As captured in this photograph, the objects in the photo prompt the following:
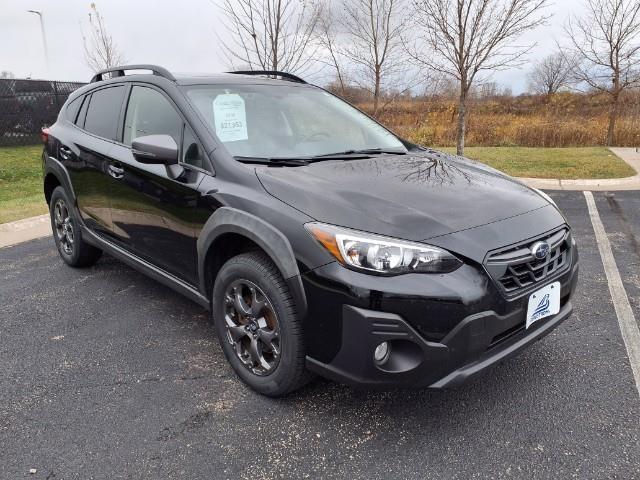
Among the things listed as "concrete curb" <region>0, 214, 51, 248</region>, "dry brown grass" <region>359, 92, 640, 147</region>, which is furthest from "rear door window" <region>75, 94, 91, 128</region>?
"dry brown grass" <region>359, 92, 640, 147</region>

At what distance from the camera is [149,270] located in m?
3.37

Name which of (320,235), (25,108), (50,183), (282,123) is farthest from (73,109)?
(25,108)

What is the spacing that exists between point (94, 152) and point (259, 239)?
83.1 inches

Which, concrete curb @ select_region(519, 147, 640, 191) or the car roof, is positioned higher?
the car roof

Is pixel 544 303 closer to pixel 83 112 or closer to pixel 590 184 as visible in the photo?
pixel 83 112

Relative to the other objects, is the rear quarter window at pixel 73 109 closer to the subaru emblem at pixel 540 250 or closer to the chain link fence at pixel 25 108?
the subaru emblem at pixel 540 250

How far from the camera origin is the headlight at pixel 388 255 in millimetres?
2043

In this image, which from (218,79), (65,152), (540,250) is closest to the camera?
(540,250)

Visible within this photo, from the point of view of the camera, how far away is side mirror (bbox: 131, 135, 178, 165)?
274 centimetres

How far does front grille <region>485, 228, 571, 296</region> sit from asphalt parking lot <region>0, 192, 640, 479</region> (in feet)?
2.17

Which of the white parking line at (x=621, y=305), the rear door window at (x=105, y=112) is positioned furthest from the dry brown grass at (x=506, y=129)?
the rear door window at (x=105, y=112)

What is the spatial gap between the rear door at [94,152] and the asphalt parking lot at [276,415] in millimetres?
901

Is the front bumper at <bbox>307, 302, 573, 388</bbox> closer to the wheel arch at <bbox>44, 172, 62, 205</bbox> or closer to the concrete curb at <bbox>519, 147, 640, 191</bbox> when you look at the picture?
the wheel arch at <bbox>44, 172, 62, 205</bbox>

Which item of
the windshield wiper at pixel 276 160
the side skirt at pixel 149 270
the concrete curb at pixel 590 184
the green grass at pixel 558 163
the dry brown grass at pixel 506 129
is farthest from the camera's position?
the dry brown grass at pixel 506 129
